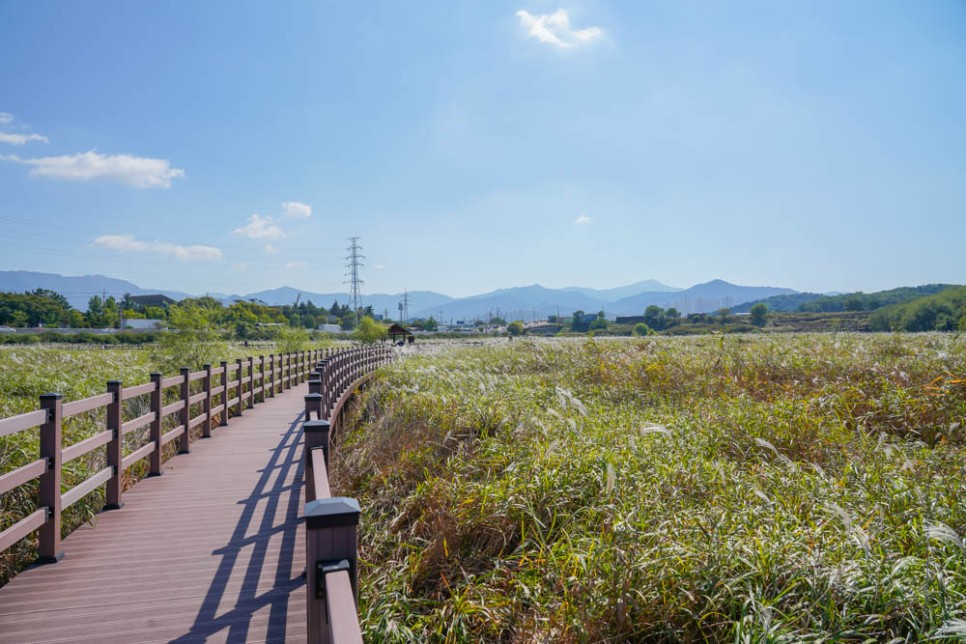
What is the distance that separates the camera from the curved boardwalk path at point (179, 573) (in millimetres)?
3494

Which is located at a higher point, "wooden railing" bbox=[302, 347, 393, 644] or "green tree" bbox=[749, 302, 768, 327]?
"green tree" bbox=[749, 302, 768, 327]

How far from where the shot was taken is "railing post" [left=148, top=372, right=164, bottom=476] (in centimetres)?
674

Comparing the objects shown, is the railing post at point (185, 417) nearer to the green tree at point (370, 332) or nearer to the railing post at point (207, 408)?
the railing post at point (207, 408)

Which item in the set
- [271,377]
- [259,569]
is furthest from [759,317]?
[259,569]

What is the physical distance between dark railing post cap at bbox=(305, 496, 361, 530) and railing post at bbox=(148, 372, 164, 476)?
18.6 feet

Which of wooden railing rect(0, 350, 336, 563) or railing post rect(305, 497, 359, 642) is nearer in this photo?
railing post rect(305, 497, 359, 642)

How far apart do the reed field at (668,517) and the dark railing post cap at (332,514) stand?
2127mm

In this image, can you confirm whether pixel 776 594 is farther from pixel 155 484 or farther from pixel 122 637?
pixel 155 484

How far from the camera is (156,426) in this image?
6.74m

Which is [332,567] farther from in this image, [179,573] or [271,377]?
[271,377]

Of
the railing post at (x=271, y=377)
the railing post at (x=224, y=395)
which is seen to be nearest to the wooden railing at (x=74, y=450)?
the railing post at (x=224, y=395)

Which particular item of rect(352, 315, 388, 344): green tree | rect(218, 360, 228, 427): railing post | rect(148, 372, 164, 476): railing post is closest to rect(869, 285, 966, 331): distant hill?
rect(218, 360, 228, 427): railing post

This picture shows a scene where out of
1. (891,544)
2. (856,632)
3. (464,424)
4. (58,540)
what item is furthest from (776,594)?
(58,540)

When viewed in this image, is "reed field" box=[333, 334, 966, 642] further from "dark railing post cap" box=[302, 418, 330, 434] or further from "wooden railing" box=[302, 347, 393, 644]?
"wooden railing" box=[302, 347, 393, 644]
